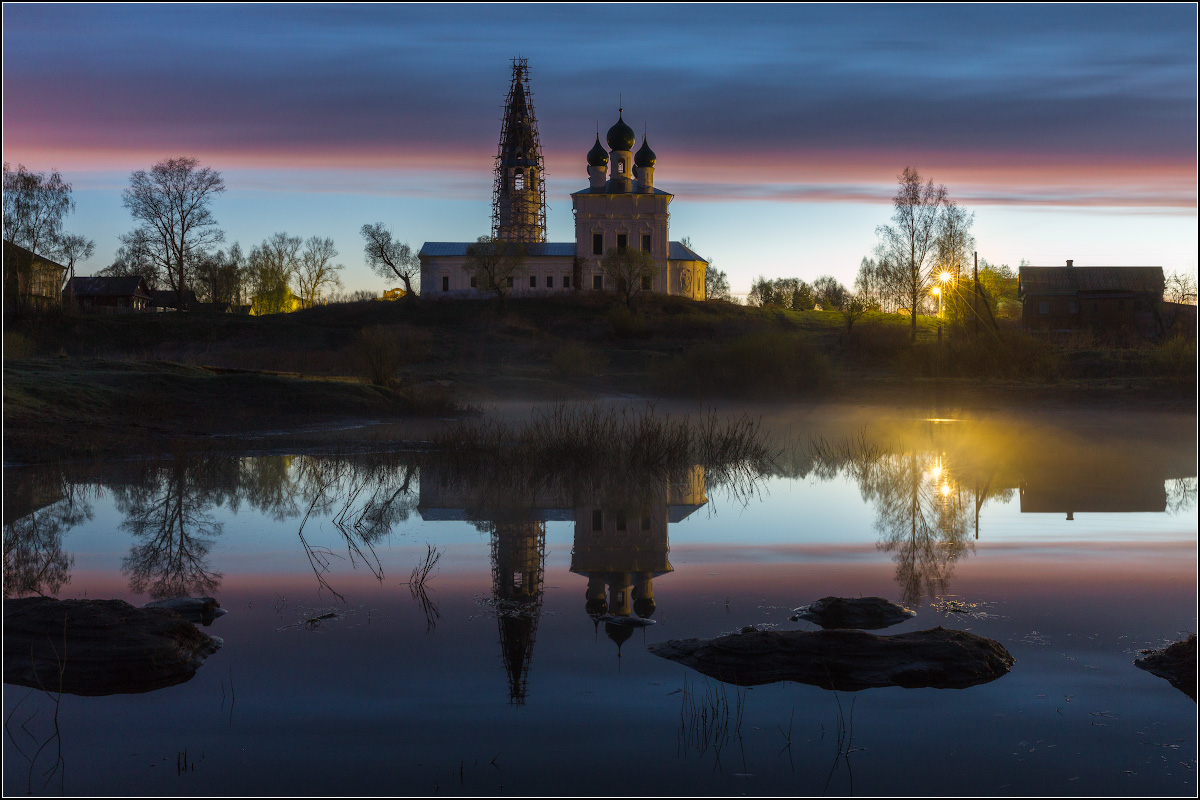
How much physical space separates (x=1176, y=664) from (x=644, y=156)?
A: 6863cm

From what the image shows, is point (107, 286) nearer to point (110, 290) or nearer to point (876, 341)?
point (110, 290)

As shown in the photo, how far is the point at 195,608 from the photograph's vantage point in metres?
6.88

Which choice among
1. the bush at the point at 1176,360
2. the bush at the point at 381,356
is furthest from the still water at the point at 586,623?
the bush at the point at 1176,360

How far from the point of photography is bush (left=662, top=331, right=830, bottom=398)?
2864cm

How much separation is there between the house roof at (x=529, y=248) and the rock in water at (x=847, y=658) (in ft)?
214

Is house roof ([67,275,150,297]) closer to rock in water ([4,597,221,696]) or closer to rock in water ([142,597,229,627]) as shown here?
rock in water ([142,597,229,627])

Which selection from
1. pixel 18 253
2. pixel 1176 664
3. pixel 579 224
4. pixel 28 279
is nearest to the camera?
pixel 1176 664

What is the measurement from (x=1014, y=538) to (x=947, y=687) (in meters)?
4.71

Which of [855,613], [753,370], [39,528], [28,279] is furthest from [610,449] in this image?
[28,279]

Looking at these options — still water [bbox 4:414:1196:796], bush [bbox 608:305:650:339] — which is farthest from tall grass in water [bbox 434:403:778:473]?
bush [bbox 608:305:650:339]

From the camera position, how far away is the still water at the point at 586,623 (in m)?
4.57

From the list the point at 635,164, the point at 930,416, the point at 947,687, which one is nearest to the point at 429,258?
the point at 635,164

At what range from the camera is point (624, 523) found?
404 inches

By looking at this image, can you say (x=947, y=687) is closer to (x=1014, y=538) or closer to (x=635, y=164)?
(x=1014, y=538)
